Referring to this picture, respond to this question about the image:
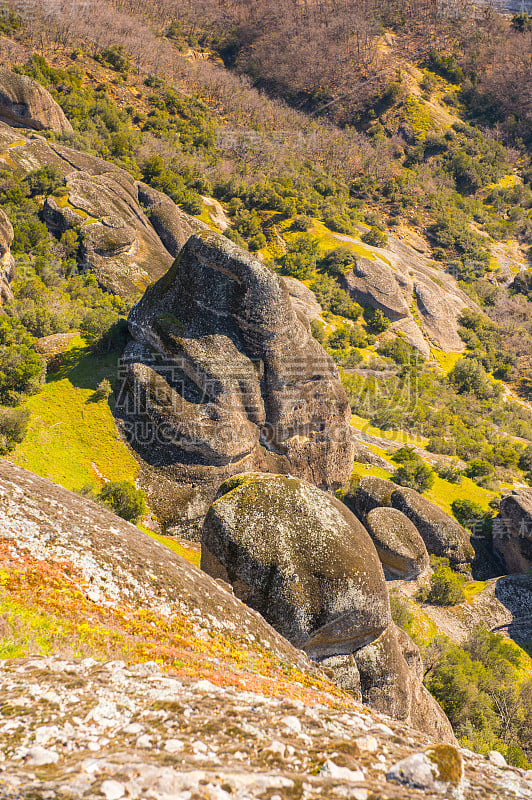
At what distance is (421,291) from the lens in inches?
2366

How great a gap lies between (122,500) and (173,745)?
11916 millimetres

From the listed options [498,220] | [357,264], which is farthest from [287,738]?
A: [498,220]

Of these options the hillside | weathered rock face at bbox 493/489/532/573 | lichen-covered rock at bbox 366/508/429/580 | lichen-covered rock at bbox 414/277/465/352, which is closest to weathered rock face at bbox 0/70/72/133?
the hillside

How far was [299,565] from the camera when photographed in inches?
429

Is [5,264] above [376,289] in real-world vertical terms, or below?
below

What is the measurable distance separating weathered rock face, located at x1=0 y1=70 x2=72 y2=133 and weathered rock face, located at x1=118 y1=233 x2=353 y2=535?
125 feet

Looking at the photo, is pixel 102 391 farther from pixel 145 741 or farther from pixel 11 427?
pixel 145 741

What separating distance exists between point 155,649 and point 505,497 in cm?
2757

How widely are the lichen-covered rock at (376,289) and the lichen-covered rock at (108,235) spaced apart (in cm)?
2772

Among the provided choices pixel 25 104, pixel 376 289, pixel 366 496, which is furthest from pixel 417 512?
pixel 25 104

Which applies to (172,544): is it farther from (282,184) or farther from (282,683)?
(282,184)

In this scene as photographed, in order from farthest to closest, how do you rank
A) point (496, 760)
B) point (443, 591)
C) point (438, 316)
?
point (438, 316), point (443, 591), point (496, 760)

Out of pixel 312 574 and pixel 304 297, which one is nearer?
pixel 312 574

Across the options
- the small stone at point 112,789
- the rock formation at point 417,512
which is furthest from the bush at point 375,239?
the small stone at point 112,789
